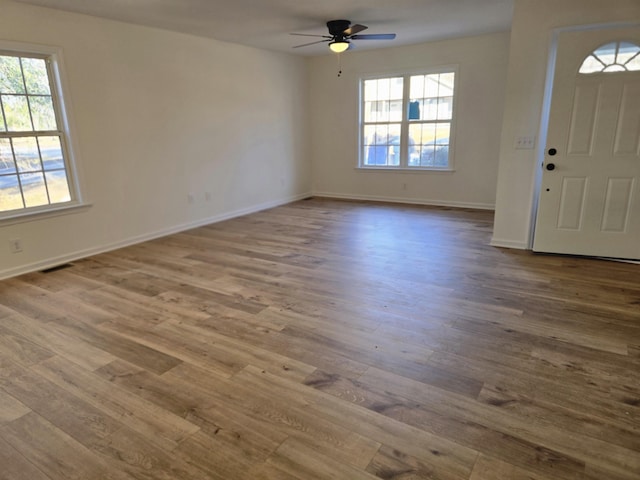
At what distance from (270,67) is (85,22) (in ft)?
9.94

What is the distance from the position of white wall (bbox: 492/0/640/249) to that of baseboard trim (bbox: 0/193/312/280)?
386cm

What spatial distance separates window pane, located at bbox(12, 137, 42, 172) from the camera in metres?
3.85

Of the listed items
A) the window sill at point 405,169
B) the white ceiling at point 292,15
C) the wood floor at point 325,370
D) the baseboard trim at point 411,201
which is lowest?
the wood floor at point 325,370

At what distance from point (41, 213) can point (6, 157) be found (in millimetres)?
599

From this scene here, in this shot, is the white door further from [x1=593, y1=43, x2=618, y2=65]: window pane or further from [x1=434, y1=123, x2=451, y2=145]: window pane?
[x1=434, y1=123, x2=451, y2=145]: window pane

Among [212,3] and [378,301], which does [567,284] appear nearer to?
[378,301]

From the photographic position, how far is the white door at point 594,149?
360 cm

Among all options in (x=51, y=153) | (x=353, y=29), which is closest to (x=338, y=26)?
(x=353, y=29)

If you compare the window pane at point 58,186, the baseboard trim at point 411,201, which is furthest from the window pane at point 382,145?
the window pane at point 58,186

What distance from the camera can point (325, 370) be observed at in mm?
2260

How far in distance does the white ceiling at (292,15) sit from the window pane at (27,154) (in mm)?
1269

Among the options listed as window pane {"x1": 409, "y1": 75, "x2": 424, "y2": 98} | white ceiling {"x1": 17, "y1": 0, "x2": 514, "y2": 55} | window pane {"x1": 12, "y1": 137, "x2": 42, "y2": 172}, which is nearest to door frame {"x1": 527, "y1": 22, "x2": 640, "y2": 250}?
white ceiling {"x1": 17, "y1": 0, "x2": 514, "y2": 55}

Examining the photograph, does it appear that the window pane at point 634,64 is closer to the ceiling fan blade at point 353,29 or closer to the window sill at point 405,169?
the ceiling fan blade at point 353,29

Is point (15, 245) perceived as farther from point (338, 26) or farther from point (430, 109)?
point (430, 109)
